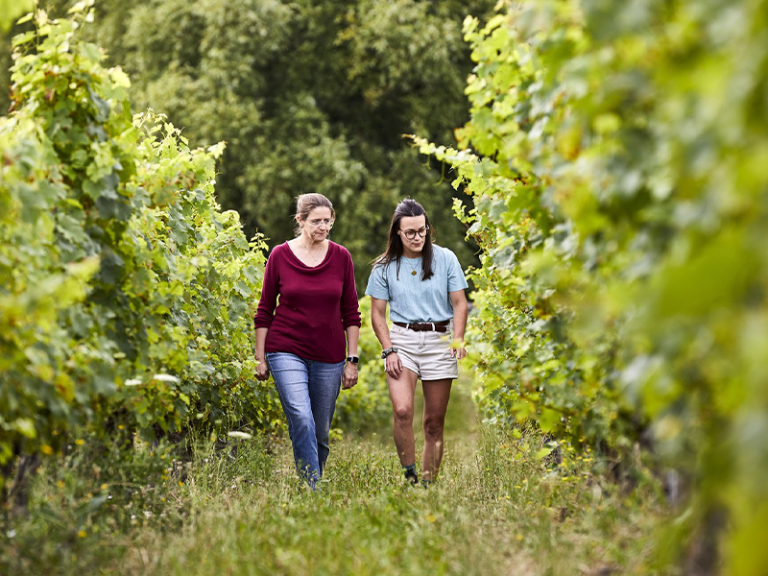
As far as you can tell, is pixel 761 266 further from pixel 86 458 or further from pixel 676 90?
pixel 86 458

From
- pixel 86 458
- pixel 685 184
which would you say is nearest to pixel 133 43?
pixel 86 458

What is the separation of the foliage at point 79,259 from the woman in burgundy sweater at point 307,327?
613 mm

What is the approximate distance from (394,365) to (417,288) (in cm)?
58

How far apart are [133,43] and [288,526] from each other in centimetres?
2009

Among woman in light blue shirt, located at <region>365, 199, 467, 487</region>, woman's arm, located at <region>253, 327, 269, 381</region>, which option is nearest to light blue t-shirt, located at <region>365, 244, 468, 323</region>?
woman in light blue shirt, located at <region>365, 199, 467, 487</region>

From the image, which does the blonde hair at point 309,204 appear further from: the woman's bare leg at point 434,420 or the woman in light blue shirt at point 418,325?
the woman's bare leg at point 434,420

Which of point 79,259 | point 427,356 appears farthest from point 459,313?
point 79,259

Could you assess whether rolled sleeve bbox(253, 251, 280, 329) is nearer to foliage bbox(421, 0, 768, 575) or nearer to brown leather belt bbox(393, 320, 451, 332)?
brown leather belt bbox(393, 320, 451, 332)

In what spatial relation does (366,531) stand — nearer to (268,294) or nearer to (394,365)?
(394,365)

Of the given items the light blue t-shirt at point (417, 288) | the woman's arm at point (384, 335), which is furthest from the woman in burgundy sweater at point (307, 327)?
the light blue t-shirt at point (417, 288)

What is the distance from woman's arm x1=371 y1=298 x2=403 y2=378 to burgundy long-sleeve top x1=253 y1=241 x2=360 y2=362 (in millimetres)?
261

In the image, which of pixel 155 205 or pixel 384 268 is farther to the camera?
pixel 384 268

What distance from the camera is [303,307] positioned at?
5879 millimetres

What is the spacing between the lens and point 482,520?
4.53m
